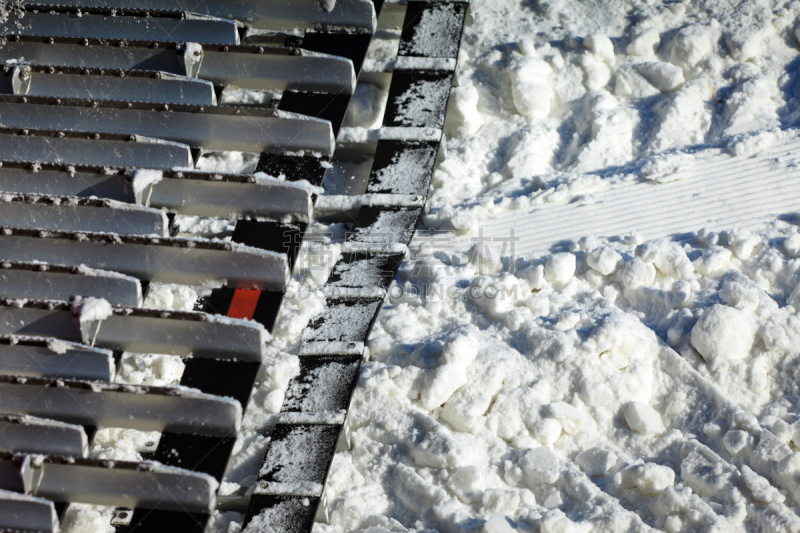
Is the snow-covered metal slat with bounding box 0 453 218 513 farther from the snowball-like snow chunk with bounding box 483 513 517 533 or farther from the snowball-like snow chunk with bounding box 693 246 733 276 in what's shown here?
the snowball-like snow chunk with bounding box 693 246 733 276

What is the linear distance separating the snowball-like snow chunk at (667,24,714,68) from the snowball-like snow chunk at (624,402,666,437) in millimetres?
1584

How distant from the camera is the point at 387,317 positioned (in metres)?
2.37

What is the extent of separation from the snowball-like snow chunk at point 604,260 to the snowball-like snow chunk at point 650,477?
0.71m

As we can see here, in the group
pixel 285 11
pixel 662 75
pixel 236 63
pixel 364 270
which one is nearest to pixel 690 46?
pixel 662 75

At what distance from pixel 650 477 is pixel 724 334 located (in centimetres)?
51

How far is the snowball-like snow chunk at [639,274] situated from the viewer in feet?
7.75

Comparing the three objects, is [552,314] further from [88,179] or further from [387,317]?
[88,179]

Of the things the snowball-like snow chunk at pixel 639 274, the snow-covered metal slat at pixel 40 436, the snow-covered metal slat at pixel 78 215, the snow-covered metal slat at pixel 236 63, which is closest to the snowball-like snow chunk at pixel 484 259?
the snowball-like snow chunk at pixel 639 274

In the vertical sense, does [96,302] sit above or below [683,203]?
below

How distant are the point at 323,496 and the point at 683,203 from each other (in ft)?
5.16

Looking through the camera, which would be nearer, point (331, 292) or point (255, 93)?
point (331, 292)

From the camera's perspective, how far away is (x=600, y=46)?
9.93 ft

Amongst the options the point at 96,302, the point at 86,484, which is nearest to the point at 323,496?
the point at 86,484

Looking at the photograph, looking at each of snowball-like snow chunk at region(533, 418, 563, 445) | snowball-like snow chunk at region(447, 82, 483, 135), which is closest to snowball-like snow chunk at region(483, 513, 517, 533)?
snowball-like snow chunk at region(533, 418, 563, 445)
